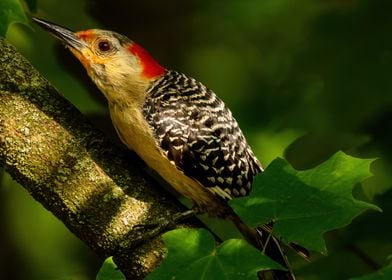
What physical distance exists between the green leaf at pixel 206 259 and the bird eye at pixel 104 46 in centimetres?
196

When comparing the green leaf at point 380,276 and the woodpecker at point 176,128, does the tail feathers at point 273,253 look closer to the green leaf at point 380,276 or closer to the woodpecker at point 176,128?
the woodpecker at point 176,128

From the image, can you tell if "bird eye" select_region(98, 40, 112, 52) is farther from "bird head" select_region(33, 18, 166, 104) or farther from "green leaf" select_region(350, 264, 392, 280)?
"green leaf" select_region(350, 264, 392, 280)

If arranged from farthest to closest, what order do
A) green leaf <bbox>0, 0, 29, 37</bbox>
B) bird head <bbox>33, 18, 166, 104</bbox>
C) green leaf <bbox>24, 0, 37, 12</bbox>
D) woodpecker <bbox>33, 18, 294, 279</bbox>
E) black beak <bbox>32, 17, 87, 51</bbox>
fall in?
bird head <bbox>33, 18, 166, 104</bbox>, black beak <bbox>32, 17, 87, 51</bbox>, woodpecker <bbox>33, 18, 294, 279</bbox>, green leaf <bbox>24, 0, 37, 12</bbox>, green leaf <bbox>0, 0, 29, 37</bbox>

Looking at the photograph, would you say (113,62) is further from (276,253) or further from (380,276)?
(380,276)

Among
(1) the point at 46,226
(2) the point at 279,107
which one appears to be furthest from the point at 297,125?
(1) the point at 46,226

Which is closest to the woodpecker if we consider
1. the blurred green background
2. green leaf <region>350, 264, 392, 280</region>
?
the blurred green background

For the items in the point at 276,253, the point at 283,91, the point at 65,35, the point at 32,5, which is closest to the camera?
the point at 32,5

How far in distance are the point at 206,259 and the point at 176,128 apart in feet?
5.18

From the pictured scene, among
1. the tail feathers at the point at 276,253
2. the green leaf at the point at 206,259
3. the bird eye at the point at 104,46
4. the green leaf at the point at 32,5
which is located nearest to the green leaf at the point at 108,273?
the green leaf at the point at 206,259

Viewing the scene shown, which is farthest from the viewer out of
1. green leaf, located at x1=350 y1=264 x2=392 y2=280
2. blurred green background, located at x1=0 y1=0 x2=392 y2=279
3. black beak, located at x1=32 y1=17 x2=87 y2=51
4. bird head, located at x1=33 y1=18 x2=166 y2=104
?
blurred green background, located at x1=0 y1=0 x2=392 y2=279

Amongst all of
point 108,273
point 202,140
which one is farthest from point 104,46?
point 108,273

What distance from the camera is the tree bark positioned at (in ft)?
9.98

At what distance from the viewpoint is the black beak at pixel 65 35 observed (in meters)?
3.93

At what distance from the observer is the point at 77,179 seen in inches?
121
